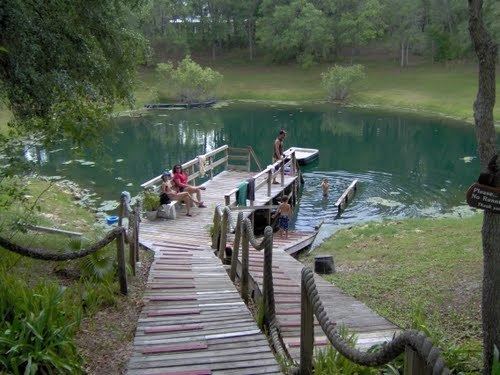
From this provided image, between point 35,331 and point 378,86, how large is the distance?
187 ft

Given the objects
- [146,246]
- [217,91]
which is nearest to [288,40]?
[217,91]

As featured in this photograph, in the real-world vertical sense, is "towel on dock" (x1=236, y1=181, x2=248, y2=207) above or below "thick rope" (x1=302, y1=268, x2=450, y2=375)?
below

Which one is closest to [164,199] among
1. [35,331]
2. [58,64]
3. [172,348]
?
[58,64]

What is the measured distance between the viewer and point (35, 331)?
502cm

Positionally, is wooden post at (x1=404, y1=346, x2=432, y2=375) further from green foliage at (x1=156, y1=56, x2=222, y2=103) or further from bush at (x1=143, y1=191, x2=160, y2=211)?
green foliage at (x1=156, y1=56, x2=222, y2=103)

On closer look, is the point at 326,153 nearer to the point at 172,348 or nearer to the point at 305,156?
the point at 305,156

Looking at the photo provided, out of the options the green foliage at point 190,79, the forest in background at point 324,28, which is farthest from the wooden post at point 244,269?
the forest in background at point 324,28

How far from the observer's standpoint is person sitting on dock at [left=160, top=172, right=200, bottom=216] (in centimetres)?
1628

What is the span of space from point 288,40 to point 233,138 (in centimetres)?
2747

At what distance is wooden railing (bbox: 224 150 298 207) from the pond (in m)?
1.55

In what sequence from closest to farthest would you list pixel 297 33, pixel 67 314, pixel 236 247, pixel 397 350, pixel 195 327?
pixel 397 350 < pixel 67 314 < pixel 195 327 < pixel 236 247 < pixel 297 33

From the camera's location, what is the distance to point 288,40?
6400 centimetres

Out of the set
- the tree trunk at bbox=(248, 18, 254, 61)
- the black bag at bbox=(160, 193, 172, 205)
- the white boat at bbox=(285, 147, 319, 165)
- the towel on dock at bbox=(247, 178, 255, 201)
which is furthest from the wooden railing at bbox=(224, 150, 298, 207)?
the tree trunk at bbox=(248, 18, 254, 61)

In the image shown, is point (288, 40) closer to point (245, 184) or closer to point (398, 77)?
point (398, 77)
